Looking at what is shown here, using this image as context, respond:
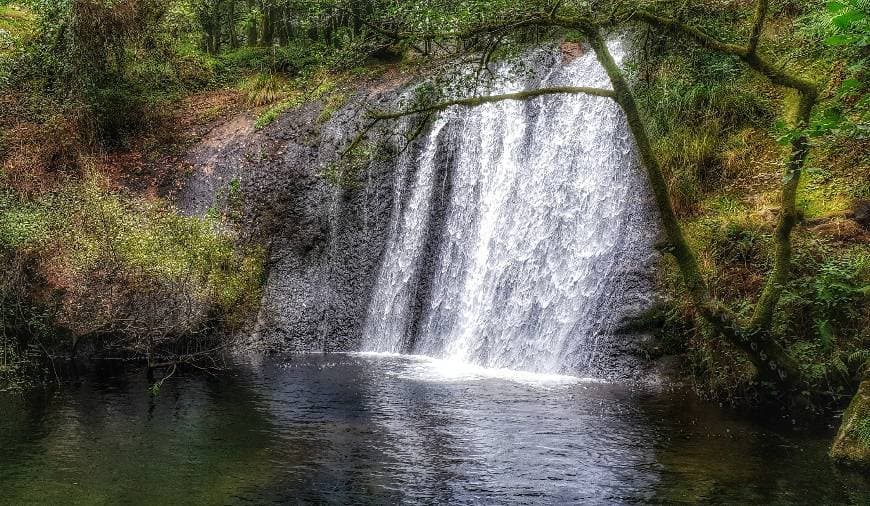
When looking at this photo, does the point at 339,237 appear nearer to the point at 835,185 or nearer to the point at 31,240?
the point at 31,240

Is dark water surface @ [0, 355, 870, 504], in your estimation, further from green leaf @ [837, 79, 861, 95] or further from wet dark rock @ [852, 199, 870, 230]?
green leaf @ [837, 79, 861, 95]

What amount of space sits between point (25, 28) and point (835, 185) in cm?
2143

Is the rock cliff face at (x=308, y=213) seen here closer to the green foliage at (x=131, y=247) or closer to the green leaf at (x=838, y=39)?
the green foliage at (x=131, y=247)

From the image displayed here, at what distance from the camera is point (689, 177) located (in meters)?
13.6

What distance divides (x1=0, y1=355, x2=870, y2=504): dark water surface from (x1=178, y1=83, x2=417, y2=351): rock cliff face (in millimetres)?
4523

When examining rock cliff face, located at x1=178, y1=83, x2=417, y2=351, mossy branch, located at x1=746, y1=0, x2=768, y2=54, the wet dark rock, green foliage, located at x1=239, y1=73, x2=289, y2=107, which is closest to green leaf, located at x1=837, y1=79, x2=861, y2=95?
mossy branch, located at x1=746, y1=0, x2=768, y2=54

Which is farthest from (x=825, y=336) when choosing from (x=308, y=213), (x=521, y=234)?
(x=308, y=213)

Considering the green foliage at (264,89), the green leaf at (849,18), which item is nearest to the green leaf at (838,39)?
the green leaf at (849,18)

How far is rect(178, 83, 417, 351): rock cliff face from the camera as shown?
1733cm

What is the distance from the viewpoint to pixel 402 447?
937cm

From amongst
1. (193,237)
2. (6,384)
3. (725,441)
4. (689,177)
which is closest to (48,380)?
(6,384)

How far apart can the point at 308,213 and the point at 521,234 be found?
19.3 feet

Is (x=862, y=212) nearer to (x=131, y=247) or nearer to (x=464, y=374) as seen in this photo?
(x=464, y=374)

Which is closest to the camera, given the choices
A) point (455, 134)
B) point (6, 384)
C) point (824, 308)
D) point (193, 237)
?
point (824, 308)
